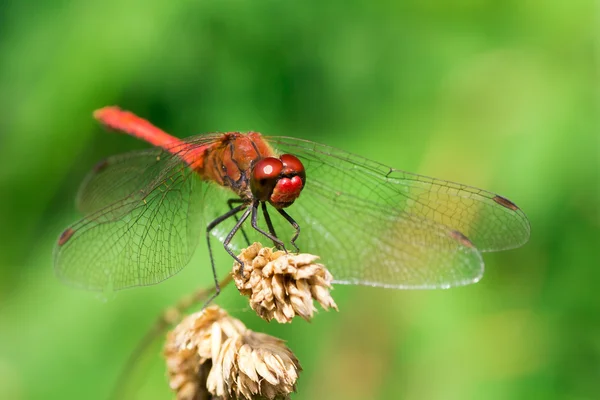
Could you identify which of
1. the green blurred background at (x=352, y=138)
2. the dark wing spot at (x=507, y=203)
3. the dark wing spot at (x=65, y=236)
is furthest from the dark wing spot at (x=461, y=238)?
the dark wing spot at (x=65, y=236)

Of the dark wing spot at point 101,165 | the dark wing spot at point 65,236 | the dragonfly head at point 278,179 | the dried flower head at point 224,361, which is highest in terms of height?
the dragonfly head at point 278,179

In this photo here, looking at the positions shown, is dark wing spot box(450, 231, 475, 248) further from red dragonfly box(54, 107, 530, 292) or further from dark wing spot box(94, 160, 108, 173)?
dark wing spot box(94, 160, 108, 173)

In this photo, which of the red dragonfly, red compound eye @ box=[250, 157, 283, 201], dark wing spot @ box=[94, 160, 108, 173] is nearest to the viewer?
red compound eye @ box=[250, 157, 283, 201]

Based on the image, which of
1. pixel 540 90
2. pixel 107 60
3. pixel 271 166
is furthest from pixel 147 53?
pixel 540 90

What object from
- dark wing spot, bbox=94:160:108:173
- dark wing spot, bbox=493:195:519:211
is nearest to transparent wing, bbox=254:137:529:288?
dark wing spot, bbox=493:195:519:211

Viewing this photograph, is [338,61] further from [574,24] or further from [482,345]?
[482,345]

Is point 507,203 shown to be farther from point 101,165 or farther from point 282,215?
point 101,165

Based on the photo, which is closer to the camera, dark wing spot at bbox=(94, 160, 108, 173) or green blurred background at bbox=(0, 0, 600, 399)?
dark wing spot at bbox=(94, 160, 108, 173)

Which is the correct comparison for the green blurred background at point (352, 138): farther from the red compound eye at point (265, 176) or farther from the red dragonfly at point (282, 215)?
the red compound eye at point (265, 176)
